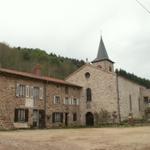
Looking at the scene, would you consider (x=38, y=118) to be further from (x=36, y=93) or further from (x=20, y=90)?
(x=20, y=90)

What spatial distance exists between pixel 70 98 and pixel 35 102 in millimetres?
7355

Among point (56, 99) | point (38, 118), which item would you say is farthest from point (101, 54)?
point (38, 118)

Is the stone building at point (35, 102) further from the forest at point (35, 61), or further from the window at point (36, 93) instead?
the forest at point (35, 61)

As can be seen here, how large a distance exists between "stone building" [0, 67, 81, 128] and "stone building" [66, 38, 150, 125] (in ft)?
6.67

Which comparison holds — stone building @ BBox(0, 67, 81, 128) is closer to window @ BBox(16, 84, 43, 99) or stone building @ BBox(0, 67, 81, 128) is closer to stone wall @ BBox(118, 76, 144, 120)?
window @ BBox(16, 84, 43, 99)

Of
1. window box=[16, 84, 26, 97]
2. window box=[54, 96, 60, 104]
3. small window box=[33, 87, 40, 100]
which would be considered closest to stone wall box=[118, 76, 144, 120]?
window box=[54, 96, 60, 104]

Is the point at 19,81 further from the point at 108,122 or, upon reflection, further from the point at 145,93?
the point at 145,93

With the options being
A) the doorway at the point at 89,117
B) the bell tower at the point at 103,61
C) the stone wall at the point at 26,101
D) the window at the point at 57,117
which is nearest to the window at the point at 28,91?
the stone wall at the point at 26,101

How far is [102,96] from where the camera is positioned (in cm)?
4041

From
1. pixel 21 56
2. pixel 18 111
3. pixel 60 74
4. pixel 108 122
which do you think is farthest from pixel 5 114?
pixel 60 74

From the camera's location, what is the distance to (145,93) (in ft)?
173

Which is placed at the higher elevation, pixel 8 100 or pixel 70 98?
pixel 70 98

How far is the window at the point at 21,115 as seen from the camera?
29.5 metres

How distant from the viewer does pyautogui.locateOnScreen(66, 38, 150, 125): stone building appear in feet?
129
